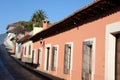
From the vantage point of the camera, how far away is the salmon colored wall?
454 inches

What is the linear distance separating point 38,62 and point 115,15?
16.7 m

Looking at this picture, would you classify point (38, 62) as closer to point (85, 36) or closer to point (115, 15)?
point (85, 36)

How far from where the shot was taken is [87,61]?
44.2ft

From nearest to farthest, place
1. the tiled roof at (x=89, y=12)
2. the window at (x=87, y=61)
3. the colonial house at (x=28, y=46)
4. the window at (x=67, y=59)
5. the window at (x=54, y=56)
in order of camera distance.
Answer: the tiled roof at (x=89, y=12)
the window at (x=87, y=61)
the window at (x=67, y=59)
the window at (x=54, y=56)
the colonial house at (x=28, y=46)

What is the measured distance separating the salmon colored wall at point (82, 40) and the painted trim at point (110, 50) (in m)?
0.29

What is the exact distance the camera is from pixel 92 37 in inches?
500

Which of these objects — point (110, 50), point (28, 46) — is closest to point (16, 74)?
point (110, 50)

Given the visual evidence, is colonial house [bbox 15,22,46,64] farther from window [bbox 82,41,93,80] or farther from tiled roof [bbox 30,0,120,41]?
window [bbox 82,41,93,80]

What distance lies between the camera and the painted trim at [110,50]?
34.8ft

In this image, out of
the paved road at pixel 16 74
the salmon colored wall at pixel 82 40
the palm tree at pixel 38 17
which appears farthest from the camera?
the palm tree at pixel 38 17

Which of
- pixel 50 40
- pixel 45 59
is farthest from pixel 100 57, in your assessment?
pixel 45 59

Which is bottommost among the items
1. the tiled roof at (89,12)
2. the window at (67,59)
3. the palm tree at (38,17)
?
the window at (67,59)

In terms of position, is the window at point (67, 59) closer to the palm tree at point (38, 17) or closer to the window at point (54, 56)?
the window at point (54, 56)

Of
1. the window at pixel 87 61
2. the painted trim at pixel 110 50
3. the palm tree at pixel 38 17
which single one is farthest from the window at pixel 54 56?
the palm tree at pixel 38 17
